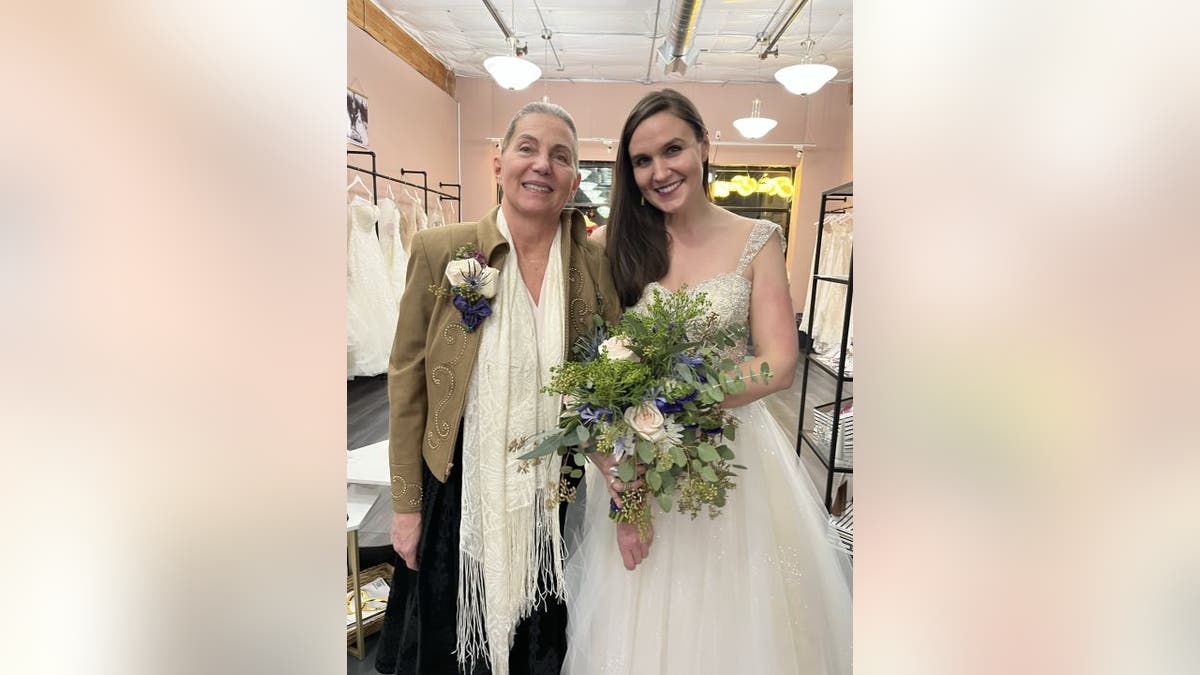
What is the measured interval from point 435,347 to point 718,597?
0.81 m

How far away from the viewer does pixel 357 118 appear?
3926 mm

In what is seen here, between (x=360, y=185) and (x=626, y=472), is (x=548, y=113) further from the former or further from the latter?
(x=360, y=185)

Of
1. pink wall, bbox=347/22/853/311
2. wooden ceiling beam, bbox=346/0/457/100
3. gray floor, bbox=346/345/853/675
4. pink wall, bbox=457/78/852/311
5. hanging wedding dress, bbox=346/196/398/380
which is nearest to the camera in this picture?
gray floor, bbox=346/345/853/675

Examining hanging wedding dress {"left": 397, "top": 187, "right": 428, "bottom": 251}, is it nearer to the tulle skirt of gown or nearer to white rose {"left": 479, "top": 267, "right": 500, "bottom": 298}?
white rose {"left": 479, "top": 267, "right": 500, "bottom": 298}

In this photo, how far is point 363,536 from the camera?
225cm

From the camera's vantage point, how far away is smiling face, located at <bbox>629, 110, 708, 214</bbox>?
1.23 meters

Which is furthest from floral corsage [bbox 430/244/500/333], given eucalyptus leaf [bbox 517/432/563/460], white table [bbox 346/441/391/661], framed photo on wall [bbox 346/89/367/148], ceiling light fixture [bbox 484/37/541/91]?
framed photo on wall [bbox 346/89/367/148]

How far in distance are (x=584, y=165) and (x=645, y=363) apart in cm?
458

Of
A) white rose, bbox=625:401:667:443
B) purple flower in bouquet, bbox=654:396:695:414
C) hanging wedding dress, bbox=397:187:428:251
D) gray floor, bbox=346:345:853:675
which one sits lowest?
gray floor, bbox=346:345:853:675

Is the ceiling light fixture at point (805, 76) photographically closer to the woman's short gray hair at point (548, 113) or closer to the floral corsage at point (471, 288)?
the woman's short gray hair at point (548, 113)

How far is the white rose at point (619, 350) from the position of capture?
1.03m

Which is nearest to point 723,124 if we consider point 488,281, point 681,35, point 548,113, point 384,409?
point 681,35

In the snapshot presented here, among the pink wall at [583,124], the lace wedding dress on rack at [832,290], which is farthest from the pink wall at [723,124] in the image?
the lace wedding dress on rack at [832,290]
